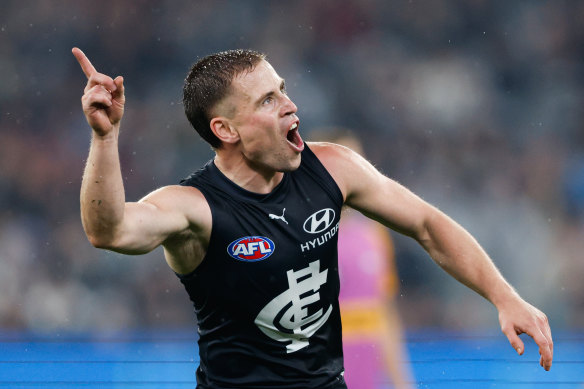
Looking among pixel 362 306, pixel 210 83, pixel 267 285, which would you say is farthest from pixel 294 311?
pixel 362 306

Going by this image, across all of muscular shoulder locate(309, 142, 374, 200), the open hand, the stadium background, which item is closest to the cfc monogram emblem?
muscular shoulder locate(309, 142, 374, 200)

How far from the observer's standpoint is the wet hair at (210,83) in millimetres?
3221

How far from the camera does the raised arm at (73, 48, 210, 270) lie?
2490 mm

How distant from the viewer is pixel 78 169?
29.1 ft

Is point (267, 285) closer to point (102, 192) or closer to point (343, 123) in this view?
point (102, 192)

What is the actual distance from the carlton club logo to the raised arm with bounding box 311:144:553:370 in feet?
0.41

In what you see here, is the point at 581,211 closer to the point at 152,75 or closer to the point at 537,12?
the point at 537,12

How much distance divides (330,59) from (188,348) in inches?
144

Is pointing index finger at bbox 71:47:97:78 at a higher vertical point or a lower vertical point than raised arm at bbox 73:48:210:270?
higher

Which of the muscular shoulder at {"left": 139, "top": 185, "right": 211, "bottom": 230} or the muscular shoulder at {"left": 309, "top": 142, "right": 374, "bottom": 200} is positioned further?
the muscular shoulder at {"left": 309, "top": 142, "right": 374, "bottom": 200}

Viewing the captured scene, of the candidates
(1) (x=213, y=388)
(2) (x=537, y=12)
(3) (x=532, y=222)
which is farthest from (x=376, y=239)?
(2) (x=537, y=12)

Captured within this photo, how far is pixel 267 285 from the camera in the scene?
10.2 ft

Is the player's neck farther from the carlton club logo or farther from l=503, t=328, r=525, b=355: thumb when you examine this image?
l=503, t=328, r=525, b=355: thumb

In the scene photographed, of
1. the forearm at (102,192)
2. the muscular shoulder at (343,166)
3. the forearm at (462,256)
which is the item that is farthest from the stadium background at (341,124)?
the forearm at (102,192)
